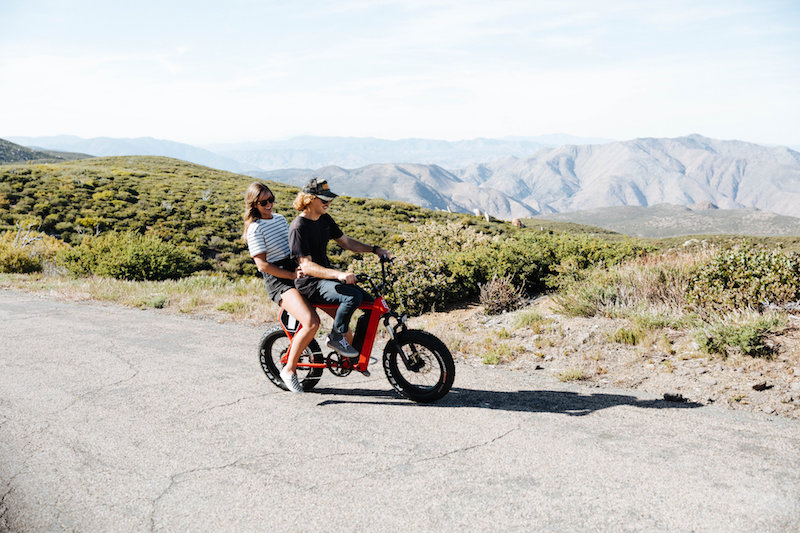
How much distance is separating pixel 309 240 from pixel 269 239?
1.59 feet

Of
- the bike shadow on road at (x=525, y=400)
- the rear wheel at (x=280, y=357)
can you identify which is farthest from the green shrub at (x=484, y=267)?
the rear wheel at (x=280, y=357)

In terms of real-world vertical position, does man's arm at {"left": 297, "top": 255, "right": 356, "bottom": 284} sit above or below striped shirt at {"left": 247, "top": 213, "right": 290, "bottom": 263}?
below

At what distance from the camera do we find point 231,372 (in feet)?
20.6

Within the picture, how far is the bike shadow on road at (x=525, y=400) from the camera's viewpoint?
5.10 metres

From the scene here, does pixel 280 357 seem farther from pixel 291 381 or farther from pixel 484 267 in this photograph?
pixel 484 267

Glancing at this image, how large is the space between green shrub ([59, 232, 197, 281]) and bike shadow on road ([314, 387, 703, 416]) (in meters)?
11.4

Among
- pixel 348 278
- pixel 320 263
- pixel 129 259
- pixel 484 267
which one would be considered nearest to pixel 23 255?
pixel 129 259

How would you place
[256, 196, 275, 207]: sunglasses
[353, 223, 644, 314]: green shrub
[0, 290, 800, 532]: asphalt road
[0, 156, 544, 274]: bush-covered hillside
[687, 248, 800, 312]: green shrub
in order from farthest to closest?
1. [0, 156, 544, 274]: bush-covered hillside
2. [353, 223, 644, 314]: green shrub
3. [687, 248, 800, 312]: green shrub
4. [256, 196, 275, 207]: sunglasses
5. [0, 290, 800, 532]: asphalt road

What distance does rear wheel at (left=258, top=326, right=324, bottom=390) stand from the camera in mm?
5594

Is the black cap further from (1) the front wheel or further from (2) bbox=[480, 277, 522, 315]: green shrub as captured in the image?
(2) bbox=[480, 277, 522, 315]: green shrub

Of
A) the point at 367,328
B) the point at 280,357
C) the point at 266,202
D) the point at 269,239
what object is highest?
the point at 266,202

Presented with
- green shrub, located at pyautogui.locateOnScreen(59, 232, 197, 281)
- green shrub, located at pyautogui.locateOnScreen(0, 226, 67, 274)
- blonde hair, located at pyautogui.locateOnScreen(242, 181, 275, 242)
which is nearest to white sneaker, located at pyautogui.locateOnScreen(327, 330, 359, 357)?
blonde hair, located at pyautogui.locateOnScreen(242, 181, 275, 242)

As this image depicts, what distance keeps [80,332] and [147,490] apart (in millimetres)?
5602

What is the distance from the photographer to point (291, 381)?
5.41m
